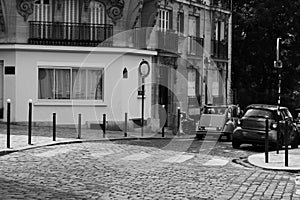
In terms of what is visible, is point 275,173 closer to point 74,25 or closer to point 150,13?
point 74,25

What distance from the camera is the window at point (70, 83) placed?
2748cm

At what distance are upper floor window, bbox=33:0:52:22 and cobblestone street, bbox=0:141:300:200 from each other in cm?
1103

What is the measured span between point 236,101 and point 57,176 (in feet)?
102

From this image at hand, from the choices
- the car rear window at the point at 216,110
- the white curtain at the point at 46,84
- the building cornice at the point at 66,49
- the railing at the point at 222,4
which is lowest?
the car rear window at the point at 216,110

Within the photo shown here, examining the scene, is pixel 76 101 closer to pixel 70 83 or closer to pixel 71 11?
pixel 70 83

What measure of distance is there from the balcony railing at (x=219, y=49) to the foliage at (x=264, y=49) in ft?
9.32

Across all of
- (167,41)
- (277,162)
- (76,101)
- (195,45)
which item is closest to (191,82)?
(195,45)

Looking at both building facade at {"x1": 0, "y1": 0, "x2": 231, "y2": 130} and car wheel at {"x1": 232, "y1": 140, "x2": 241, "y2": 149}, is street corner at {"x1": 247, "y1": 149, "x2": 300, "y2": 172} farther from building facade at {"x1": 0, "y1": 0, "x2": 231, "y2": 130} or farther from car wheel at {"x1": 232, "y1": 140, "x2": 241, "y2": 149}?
building facade at {"x1": 0, "y1": 0, "x2": 231, "y2": 130}

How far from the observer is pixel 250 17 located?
42125 mm

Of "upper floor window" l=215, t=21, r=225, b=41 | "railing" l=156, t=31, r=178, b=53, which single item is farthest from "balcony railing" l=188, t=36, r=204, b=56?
"upper floor window" l=215, t=21, r=225, b=41

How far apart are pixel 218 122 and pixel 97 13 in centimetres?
743

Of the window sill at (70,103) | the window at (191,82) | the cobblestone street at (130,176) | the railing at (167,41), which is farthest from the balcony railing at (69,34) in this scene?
the cobblestone street at (130,176)

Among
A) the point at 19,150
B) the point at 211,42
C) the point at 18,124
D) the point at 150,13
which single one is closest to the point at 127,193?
the point at 19,150

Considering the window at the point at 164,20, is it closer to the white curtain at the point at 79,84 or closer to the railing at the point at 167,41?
the railing at the point at 167,41
